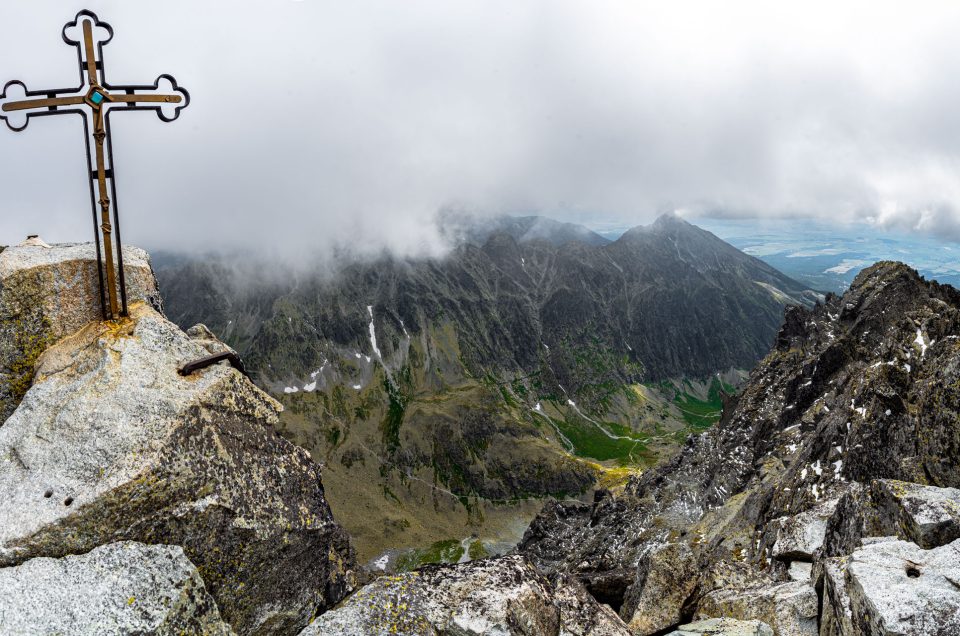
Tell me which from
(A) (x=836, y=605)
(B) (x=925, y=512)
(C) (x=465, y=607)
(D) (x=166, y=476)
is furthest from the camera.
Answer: (B) (x=925, y=512)

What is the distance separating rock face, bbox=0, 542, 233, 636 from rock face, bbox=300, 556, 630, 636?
224 cm

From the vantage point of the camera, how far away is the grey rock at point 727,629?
40.0 ft

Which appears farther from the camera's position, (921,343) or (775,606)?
(921,343)

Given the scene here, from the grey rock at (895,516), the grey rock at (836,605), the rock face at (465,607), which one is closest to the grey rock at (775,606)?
the grey rock at (836,605)

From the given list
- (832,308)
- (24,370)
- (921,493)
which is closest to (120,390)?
(24,370)

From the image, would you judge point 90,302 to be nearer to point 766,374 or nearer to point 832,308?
point 766,374

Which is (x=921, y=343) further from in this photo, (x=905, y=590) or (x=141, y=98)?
(x=141, y=98)

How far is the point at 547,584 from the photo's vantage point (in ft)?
36.8

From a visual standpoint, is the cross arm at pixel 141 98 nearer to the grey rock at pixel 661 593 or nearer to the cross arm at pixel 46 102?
the cross arm at pixel 46 102

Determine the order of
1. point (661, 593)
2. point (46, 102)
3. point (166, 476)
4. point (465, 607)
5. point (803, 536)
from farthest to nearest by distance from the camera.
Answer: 1. point (803, 536)
2. point (661, 593)
3. point (46, 102)
4. point (465, 607)
5. point (166, 476)

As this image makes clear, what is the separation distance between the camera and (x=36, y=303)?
1129 centimetres

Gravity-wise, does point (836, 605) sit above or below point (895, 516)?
below

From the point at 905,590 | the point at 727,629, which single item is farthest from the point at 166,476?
the point at 905,590

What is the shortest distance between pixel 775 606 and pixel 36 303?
2079cm
